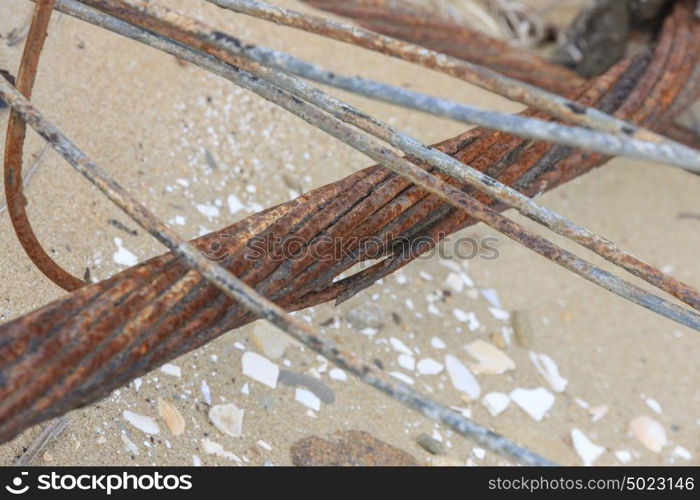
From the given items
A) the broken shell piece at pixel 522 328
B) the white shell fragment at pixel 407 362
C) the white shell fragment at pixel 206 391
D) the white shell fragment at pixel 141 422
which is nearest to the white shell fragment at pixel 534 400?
the broken shell piece at pixel 522 328

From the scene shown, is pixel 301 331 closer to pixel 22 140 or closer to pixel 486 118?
pixel 486 118

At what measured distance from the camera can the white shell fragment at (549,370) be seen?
191cm

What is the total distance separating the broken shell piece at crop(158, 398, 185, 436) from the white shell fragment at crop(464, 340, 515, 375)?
27.2 inches

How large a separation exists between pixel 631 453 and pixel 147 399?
105 centimetres

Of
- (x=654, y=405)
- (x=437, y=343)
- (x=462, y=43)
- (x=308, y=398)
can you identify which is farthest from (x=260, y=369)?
(x=462, y=43)

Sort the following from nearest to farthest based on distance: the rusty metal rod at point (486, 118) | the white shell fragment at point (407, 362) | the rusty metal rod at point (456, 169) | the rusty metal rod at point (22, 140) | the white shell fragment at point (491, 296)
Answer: the rusty metal rod at point (486, 118), the rusty metal rod at point (22, 140), the rusty metal rod at point (456, 169), the white shell fragment at point (407, 362), the white shell fragment at point (491, 296)

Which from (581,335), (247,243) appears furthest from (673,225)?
(247,243)

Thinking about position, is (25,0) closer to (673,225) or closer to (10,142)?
(10,142)

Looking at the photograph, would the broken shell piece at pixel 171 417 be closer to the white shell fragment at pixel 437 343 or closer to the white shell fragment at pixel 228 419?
the white shell fragment at pixel 228 419

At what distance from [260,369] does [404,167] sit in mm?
591

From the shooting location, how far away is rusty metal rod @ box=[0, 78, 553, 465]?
92 centimetres

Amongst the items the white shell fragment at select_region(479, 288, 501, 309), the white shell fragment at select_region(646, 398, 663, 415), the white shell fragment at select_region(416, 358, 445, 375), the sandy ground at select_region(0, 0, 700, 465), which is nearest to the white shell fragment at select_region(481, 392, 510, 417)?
the sandy ground at select_region(0, 0, 700, 465)

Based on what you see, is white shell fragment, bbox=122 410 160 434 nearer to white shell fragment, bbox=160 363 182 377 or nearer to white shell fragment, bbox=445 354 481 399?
white shell fragment, bbox=160 363 182 377

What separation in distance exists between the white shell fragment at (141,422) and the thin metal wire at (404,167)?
571mm
